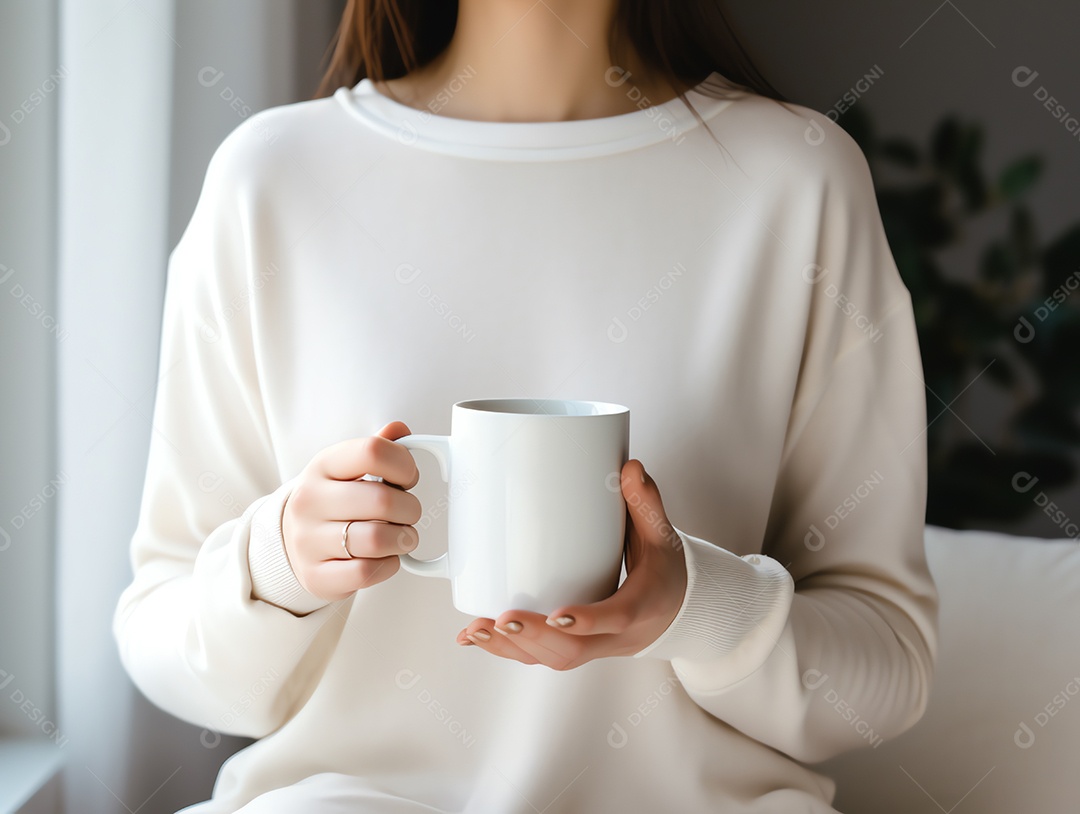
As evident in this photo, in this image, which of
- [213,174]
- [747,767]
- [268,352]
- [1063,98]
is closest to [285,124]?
[213,174]

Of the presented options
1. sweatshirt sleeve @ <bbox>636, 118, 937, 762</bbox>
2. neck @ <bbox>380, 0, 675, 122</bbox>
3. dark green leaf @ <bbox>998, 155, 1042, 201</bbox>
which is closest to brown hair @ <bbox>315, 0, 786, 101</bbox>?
neck @ <bbox>380, 0, 675, 122</bbox>

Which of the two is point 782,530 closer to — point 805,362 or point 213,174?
point 805,362

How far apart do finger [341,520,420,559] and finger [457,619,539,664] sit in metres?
0.07

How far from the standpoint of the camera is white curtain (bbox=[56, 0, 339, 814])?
1.01 meters

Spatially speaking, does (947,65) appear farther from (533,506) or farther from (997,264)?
(533,506)

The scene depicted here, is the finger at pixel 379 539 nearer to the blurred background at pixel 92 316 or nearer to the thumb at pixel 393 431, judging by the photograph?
the thumb at pixel 393 431

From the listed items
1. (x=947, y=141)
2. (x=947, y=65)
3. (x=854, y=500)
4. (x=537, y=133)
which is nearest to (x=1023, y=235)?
(x=947, y=141)

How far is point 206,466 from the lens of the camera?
891 mm

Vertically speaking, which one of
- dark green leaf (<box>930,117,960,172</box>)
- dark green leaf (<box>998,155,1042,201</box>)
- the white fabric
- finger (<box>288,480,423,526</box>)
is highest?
dark green leaf (<box>930,117,960,172</box>)

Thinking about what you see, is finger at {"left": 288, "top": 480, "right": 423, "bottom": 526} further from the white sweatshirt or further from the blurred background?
the blurred background

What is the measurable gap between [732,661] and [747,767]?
137 millimetres

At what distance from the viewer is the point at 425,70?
97 centimetres

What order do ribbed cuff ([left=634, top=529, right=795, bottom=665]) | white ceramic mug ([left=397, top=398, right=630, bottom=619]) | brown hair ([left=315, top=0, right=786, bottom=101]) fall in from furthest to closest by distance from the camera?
brown hair ([left=315, top=0, right=786, bottom=101]) < ribbed cuff ([left=634, top=529, right=795, bottom=665]) < white ceramic mug ([left=397, top=398, right=630, bottom=619])

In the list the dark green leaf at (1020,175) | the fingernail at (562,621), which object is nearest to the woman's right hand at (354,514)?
the fingernail at (562,621)
